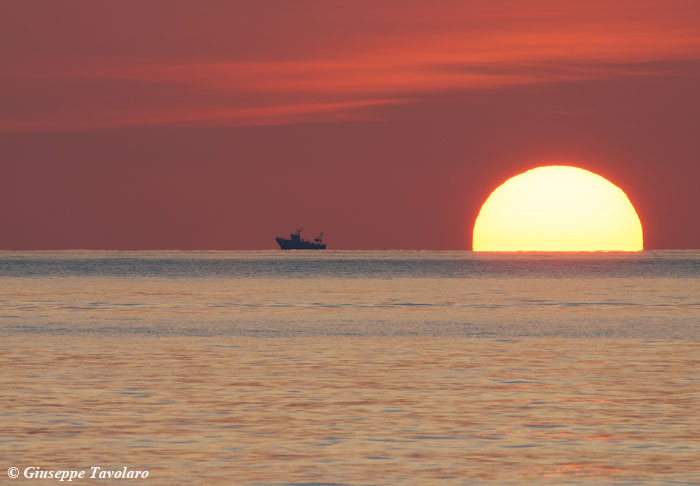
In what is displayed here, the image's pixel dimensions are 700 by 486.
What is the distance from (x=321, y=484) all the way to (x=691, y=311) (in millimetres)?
59141

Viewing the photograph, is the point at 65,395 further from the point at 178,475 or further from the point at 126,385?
the point at 178,475

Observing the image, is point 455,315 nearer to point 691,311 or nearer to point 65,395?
point 691,311

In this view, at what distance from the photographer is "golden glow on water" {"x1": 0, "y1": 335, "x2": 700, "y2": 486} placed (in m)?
21.1

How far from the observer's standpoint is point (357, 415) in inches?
1041

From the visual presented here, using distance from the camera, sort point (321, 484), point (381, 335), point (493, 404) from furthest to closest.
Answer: point (381, 335) < point (493, 404) < point (321, 484)

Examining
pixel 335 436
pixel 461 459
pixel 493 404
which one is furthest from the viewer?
pixel 493 404

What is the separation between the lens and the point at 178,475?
20375 mm

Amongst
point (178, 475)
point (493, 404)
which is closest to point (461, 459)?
point (178, 475)

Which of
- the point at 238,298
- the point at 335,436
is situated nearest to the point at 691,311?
the point at 238,298

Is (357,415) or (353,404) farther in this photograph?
(353,404)

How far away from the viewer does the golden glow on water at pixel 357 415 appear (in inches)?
829

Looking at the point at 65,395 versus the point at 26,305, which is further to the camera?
the point at 26,305

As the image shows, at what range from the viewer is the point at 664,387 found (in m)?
31.4

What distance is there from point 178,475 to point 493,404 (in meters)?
10.0
